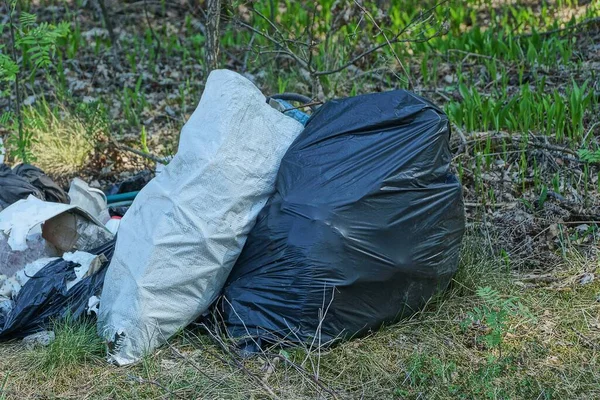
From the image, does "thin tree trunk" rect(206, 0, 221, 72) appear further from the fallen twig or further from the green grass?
the fallen twig

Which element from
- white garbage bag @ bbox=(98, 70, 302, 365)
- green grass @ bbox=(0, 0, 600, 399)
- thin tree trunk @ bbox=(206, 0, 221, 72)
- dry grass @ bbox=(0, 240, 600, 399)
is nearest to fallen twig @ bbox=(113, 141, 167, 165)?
green grass @ bbox=(0, 0, 600, 399)

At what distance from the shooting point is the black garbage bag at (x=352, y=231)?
2.93 metres

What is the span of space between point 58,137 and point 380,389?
3.14 m

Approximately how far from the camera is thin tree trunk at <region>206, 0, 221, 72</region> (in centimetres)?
434

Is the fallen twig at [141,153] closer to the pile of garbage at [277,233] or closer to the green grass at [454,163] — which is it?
the green grass at [454,163]

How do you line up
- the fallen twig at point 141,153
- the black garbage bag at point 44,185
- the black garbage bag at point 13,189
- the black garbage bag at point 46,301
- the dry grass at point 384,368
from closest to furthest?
the dry grass at point 384,368, the black garbage bag at point 46,301, the black garbage bag at point 13,189, the black garbage bag at point 44,185, the fallen twig at point 141,153

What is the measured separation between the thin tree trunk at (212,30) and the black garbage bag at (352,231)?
4.75 ft

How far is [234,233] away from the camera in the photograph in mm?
3041

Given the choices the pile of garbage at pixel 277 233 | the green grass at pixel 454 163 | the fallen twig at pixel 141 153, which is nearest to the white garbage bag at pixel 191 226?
the pile of garbage at pixel 277 233

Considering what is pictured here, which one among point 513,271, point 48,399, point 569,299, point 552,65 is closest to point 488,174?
point 513,271

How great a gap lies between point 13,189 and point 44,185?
0.20 m

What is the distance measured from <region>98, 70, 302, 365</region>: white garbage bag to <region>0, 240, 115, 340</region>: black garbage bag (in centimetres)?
21

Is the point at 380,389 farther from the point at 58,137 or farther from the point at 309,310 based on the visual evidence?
the point at 58,137

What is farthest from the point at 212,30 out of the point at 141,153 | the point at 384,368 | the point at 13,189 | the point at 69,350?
the point at 384,368
